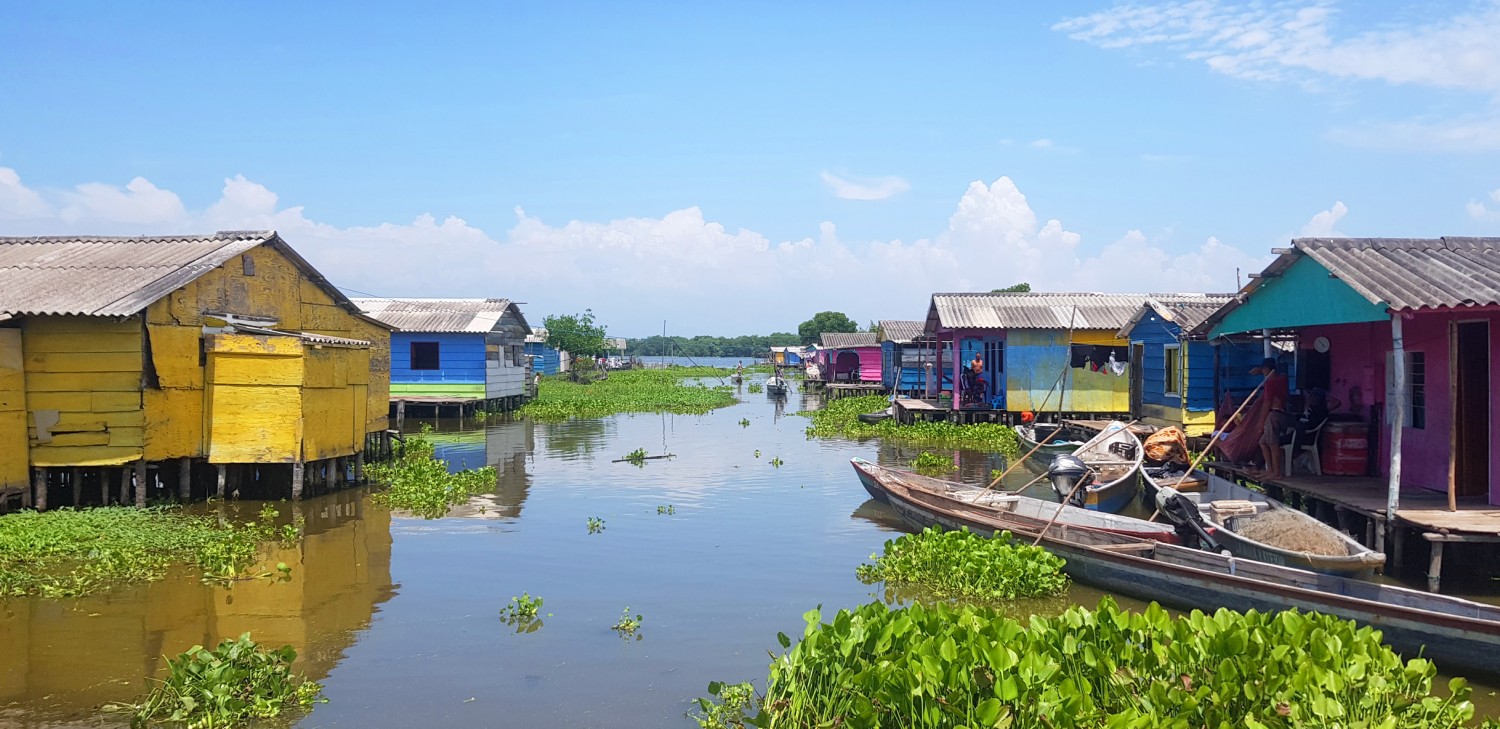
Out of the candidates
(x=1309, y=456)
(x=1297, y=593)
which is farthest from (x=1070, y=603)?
(x=1309, y=456)

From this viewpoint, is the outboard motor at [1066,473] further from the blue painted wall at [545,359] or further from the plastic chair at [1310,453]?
the blue painted wall at [545,359]

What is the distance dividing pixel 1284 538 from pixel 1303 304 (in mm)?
3382

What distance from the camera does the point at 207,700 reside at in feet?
22.3

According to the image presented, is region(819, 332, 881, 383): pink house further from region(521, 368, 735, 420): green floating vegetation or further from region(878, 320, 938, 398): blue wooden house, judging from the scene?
region(521, 368, 735, 420): green floating vegetation

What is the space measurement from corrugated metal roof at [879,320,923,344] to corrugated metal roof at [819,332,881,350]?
561 centimetres

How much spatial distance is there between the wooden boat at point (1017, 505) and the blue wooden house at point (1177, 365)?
20.9ft

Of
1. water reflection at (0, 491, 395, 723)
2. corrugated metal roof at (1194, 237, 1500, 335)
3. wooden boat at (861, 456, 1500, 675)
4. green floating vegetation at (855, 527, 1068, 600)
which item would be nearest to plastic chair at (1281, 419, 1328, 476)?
corrugated metal roof at (1194, 237, 1500, 335)

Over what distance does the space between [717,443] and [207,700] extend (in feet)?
62.2

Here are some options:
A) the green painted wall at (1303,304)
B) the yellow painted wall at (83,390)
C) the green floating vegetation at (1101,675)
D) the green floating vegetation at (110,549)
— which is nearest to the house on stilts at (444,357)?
the yellow painted wall at (83,390)

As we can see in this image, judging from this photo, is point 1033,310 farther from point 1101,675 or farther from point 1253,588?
point 1101,675

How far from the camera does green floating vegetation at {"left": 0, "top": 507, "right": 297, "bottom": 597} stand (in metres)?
10.2

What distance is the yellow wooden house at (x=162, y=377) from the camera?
13508 millimetres

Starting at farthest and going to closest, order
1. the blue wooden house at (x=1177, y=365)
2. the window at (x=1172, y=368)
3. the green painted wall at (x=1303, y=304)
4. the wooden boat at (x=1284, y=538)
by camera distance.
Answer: the window at (x=1172, y=368)
the blue wooden house at (x=1177, y=365)
the green painted wall at (x=1303, y=304)
the wooden boat at (x=1284, y=538)

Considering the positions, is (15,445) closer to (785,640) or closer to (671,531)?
(671,531)
